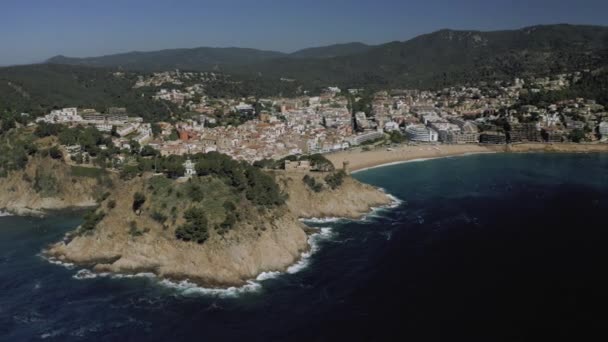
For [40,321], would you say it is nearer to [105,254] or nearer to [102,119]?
[105,254]

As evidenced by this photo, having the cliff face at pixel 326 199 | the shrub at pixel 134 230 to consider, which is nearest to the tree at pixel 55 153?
the shrub at pixel 134 230

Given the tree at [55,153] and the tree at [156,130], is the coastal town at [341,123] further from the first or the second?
the tree at [55,153]

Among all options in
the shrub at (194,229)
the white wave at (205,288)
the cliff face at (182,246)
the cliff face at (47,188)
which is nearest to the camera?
the white wave at (205,288)

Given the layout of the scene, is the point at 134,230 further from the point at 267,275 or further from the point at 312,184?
the point at 312,184

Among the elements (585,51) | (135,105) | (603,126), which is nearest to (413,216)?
(603,126)

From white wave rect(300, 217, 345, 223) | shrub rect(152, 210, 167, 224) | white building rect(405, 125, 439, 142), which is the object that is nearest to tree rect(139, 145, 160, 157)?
white wave rect(300, 217, 345, 223)

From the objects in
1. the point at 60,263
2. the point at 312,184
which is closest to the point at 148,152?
the point at 312,184
